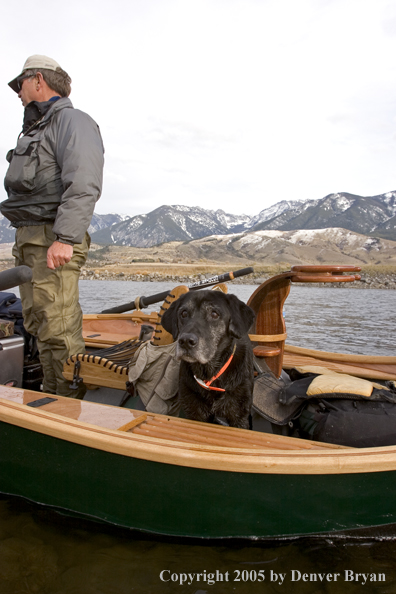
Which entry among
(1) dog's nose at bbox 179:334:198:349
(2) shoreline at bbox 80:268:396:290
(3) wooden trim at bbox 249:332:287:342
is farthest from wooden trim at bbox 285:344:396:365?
(2) shoreline at bbox 80:268:396:290

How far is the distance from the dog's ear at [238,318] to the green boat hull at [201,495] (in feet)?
3.31

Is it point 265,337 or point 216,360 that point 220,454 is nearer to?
point 216,360

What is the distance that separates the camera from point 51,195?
12.6 feet

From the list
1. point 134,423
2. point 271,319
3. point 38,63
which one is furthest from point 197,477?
point 38,63

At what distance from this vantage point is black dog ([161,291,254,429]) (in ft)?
10.3

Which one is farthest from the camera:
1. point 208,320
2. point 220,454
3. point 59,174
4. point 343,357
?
point 343,357

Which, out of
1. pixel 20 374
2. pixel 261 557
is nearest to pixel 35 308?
pixel 20 374

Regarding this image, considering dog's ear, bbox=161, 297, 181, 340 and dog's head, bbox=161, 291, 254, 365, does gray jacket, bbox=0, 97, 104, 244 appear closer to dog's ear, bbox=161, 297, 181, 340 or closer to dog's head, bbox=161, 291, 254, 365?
dog's ear, bbox=161, 297, 181, 340

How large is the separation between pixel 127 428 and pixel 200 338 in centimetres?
90

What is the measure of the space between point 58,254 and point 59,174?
0.85 meters

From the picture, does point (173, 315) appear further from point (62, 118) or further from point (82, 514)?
point (62, 118)

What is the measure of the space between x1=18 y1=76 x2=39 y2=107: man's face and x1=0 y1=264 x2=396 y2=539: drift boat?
113 inches

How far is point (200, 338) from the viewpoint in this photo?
2.94m

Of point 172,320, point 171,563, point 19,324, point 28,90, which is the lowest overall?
point 171,563
